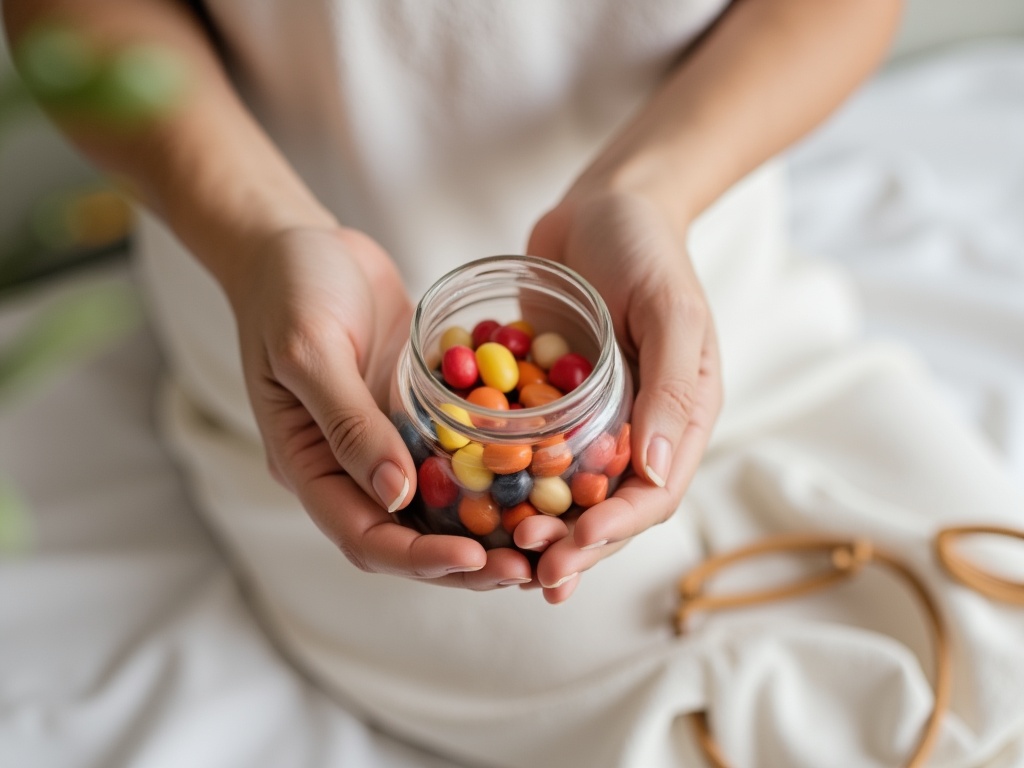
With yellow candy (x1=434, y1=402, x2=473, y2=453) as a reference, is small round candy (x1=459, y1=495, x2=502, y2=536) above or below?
below

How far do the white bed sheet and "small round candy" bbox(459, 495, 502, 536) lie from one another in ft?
1.13

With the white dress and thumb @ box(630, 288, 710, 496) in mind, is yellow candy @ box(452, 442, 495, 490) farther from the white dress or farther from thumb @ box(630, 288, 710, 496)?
the white dress

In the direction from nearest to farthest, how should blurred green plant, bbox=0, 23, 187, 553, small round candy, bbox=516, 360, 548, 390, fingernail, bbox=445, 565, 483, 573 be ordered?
blurred green plant, bbox=0, 23, 187, 553 < fingernail, bbox=445, 565, 483, 573 < small round candy, bbox=516, 360, 548, 390

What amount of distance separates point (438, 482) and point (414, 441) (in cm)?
3

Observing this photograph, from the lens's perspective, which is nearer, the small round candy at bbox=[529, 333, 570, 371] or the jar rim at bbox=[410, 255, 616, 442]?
the jar rim at bbox=[410, 255, 616, 442]

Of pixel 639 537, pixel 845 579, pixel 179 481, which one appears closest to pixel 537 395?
pixel 639 537

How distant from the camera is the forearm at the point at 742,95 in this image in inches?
29.2

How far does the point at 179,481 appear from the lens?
3.34 feet

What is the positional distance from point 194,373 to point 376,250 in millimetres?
305

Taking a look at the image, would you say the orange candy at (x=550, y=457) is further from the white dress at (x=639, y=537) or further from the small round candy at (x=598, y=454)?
the white dress at (x=639, y=537)

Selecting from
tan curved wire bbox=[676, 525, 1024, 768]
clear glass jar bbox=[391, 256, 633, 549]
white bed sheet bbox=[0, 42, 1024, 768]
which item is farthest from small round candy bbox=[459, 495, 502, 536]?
white bed sheet bbox=[0, 42, 1024, 768]

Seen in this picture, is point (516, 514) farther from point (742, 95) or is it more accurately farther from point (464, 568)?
point (742, 95)

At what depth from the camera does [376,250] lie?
2.28 ft

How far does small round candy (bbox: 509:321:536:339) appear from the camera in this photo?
25.7 inches
